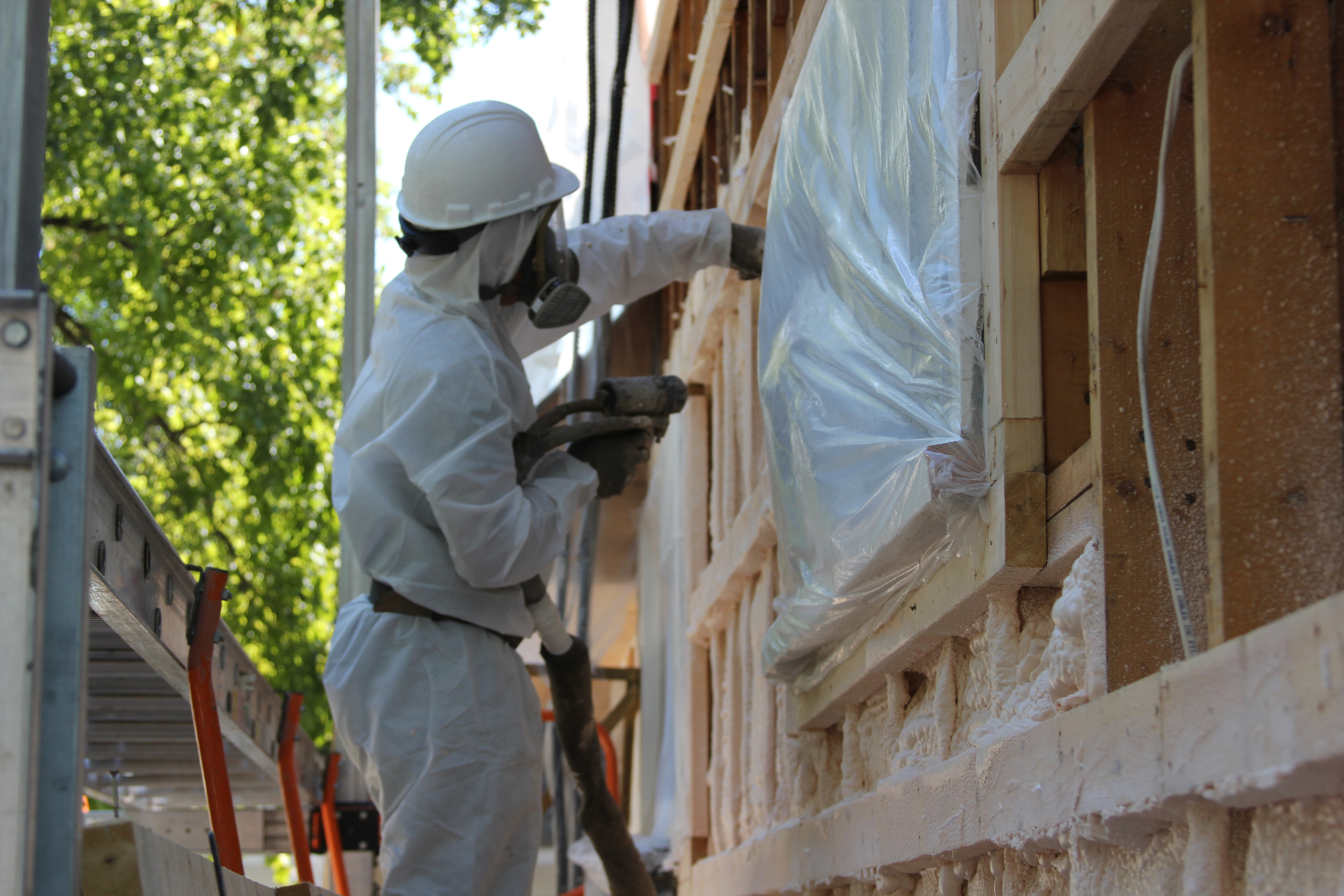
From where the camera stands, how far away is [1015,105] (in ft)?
6.83

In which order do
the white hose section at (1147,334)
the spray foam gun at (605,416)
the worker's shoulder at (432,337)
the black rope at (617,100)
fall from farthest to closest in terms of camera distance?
the black rope at (617,100) < the spray foam gun at (605,416) < the worker's shoulder at (432,337) < the white hose section at (1147,334)

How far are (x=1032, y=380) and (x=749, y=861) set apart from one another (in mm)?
2385

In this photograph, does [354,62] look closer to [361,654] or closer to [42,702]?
[361,654]

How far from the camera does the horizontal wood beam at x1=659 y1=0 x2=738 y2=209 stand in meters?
4.68

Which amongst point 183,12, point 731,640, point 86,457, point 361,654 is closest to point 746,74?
point 731,640

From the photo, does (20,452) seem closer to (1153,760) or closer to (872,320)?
(1153,760)

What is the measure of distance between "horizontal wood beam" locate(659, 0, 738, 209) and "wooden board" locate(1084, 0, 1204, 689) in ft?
9.50

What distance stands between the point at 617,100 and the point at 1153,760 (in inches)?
173

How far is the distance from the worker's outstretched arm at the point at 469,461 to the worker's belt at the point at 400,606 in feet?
0.47

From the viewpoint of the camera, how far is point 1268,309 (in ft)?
4.92

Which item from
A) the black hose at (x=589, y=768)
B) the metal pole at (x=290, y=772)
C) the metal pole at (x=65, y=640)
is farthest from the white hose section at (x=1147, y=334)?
the metal pole at (x=290, y=772)

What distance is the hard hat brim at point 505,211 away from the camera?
11.0ft

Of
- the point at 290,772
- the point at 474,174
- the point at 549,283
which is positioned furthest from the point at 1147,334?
the point at 290,772

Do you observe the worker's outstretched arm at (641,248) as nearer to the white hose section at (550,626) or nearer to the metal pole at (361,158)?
the white hose section at (550,626)
